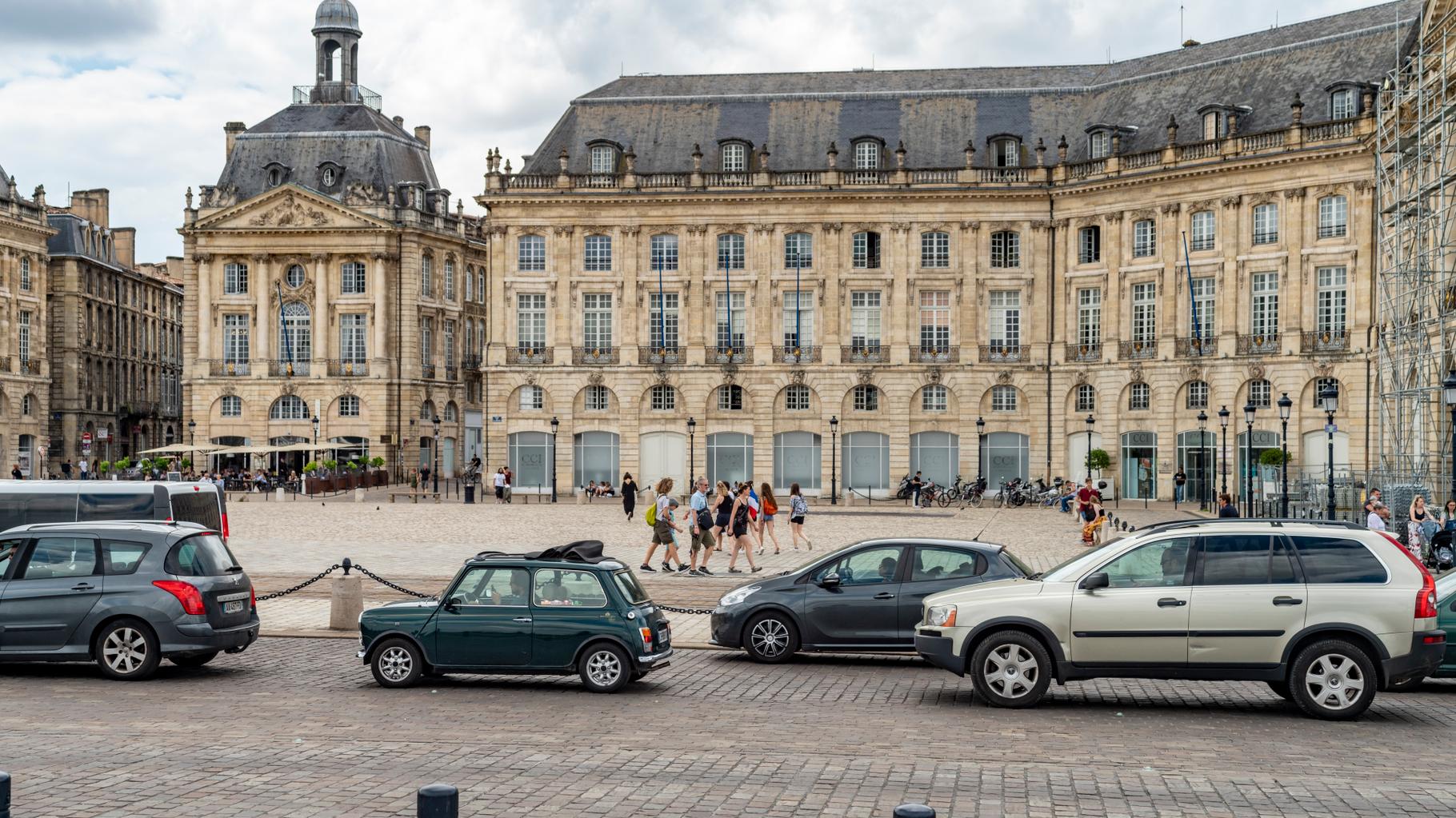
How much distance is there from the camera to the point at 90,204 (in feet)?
331

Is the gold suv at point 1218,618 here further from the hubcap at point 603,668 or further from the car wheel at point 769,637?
the car wheel at point 769,637

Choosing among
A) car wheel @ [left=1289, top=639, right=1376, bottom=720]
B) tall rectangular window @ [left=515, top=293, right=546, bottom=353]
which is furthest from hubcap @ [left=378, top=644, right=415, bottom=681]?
tall rectangular window @ [left=515, top=293, right=546, bottom=353]

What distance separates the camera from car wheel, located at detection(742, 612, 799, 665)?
18.8 metres

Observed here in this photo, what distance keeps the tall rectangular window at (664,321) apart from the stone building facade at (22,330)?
3401 cm

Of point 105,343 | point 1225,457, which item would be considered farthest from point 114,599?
point 105,343

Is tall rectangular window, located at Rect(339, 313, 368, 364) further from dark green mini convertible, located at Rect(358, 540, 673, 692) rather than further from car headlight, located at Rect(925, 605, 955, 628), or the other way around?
car headlight, located at Rect(925, 605, 955, 628)

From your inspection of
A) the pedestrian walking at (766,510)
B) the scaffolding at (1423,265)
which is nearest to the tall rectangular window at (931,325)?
the scaffolding at (1423,265)

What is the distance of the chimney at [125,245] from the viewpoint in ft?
344

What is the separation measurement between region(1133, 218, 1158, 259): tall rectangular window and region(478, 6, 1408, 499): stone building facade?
129mm

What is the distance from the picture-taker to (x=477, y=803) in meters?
11.1

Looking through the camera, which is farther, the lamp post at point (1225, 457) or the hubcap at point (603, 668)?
the lamp post at point (1225, 457)

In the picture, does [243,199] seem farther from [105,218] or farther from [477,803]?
[477,803]

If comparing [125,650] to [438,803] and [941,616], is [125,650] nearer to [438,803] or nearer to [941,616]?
[941,616]

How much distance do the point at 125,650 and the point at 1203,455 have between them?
166 ft
